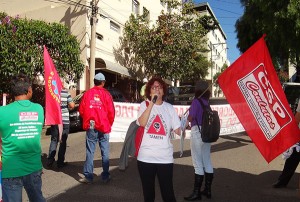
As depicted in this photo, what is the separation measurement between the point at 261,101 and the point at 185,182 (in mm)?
2291

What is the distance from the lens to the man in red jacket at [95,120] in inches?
252

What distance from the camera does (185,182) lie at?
21.6ft

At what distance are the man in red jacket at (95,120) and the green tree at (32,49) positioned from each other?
25.5 ft

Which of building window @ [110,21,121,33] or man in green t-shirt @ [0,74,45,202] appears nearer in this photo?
man in green t-shirt @ [0,74,45,202]

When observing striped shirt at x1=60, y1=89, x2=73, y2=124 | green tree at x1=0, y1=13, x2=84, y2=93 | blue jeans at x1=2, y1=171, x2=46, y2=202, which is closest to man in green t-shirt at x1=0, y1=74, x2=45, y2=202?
blue jeans at x1=2, y1=171, x2=46, y2=202

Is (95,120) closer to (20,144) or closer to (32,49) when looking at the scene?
(20,144)

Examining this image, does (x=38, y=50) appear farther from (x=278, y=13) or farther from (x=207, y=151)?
(x=207, y=151)

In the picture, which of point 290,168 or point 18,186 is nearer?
point 18,186

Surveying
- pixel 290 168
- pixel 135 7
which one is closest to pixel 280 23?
pixel 290 168

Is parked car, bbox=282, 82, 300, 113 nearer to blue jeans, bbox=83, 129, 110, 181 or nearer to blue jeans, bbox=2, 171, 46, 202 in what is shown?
blue jeans, bbox=83, 129, 110, 181

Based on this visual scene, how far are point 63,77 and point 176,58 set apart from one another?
10.7m

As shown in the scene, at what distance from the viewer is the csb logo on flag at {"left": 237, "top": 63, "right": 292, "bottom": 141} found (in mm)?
4832

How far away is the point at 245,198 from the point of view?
571 centimetres

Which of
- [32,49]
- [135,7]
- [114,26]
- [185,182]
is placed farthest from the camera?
[135,7]
